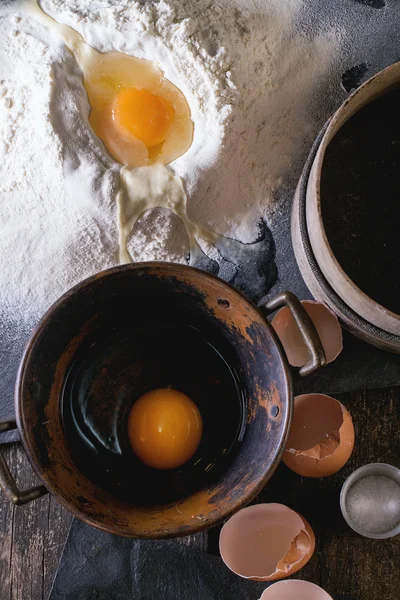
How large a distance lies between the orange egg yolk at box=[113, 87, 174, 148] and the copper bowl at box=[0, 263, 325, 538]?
381 millimetres

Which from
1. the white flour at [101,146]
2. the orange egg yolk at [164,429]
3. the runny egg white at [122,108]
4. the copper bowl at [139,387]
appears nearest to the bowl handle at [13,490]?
the copper bowl at [139,387]

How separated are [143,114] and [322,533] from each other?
41.1 inches

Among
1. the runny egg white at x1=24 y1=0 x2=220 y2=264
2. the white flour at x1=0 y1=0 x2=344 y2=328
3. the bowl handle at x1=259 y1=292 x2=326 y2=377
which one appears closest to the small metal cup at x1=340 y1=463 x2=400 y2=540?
Result: the bowl handle at x1=259 y1=292 x2=326 y2=377

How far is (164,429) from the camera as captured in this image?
4.30ft

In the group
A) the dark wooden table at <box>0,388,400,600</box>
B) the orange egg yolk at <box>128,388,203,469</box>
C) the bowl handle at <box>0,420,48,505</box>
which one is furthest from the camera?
the dark wooden table at <box>0,388,400,600</box>

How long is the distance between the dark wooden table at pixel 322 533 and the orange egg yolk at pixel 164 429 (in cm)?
22

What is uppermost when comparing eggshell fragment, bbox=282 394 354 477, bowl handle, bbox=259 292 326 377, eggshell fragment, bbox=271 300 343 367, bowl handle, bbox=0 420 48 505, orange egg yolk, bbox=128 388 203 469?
bowl handle, bbox=259 292 326 377

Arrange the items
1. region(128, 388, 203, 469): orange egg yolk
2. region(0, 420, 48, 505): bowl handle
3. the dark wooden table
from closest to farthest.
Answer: region(0, 420, 48, 505): bowl handle, region(128, 388, 203, 469): orange egg yolk, the dark wooden table

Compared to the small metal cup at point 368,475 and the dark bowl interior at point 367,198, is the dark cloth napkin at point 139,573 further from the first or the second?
the dark bowl interior at point 367,198

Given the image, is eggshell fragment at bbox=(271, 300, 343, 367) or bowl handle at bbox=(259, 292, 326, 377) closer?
bowl handle at bbox=(259, 292, 326, 377)

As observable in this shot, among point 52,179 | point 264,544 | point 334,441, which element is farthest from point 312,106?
point 264,544

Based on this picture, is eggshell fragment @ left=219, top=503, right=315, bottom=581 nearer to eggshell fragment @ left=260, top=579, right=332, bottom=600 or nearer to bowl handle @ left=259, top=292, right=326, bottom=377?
eggshell fragment @ left=260, top=579, right=332, bottom=600

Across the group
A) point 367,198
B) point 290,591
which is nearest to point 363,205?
point 367,198

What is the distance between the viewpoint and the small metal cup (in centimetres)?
137
